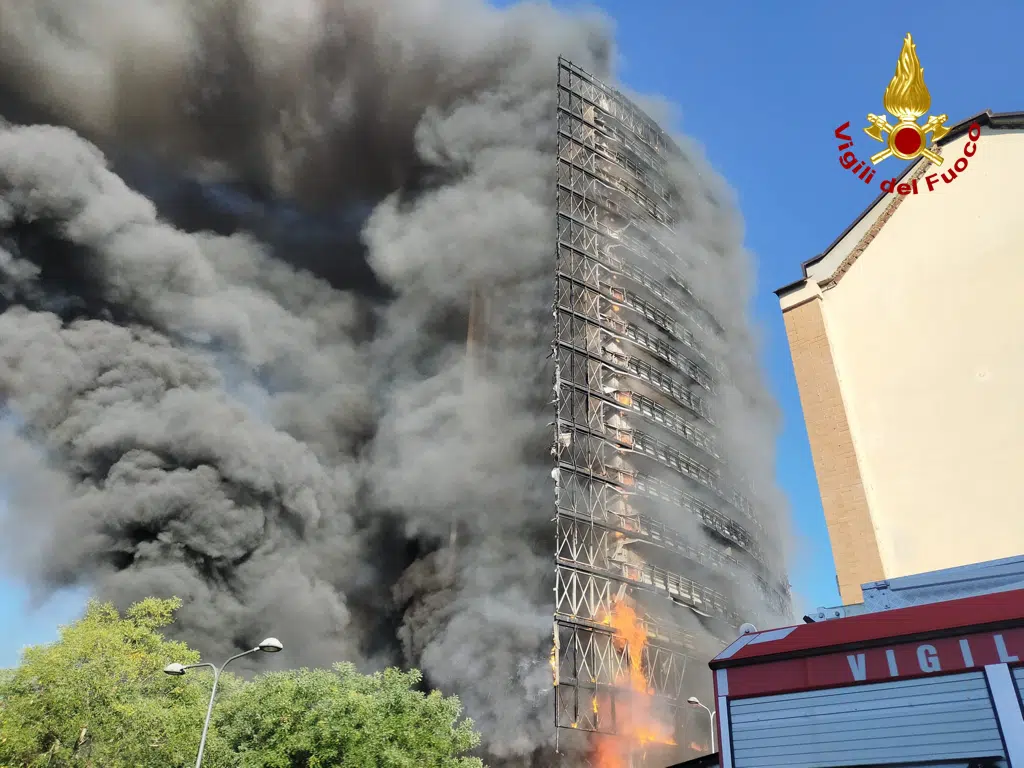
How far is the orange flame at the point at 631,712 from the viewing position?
30156 millimetres

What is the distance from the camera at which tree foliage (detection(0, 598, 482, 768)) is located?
1455 cm

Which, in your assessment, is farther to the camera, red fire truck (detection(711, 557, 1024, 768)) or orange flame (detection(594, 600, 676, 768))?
orange flame (detection(594, 600, 676, 768))

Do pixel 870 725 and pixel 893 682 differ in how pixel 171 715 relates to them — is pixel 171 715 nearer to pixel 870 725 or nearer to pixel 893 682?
pixel 870 725

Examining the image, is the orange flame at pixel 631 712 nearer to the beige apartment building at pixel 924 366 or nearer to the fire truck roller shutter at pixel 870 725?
the beige apartment building at pixel 924 366

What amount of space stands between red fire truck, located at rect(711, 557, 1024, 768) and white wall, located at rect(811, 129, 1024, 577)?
1892 mm

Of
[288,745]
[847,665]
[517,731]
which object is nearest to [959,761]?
[847,665]

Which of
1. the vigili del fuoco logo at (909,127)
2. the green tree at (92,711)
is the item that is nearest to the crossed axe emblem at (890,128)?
the vigili del fuoco logo at (909,127)

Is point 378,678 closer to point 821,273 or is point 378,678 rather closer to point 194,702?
point 194,702

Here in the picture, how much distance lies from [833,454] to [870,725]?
17.2 ft

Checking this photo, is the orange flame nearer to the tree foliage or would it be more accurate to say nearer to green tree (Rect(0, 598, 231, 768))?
the tree foliage

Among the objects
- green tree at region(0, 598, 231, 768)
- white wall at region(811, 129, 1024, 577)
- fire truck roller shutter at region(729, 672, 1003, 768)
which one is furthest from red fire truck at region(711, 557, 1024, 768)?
green tree at region(0, 598, 231, 768)

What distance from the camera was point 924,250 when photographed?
540 inches

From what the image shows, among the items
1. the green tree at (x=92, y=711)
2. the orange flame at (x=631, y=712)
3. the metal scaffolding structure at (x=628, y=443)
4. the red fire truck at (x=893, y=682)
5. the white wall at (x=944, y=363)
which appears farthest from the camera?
the metal scaffolding structure at (x=628, y=443)

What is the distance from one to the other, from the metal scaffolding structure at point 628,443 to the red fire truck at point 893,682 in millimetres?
18044
